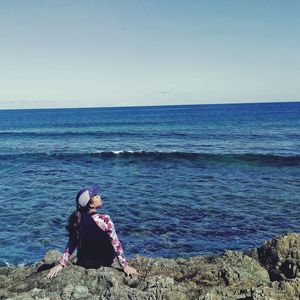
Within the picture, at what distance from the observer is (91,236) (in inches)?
248

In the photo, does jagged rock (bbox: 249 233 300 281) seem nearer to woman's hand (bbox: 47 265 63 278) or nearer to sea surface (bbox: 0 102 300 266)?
woman's hand (bbox: 47 265 63 278)

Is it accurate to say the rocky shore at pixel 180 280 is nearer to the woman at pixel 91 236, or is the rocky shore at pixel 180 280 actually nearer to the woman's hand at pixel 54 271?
the woman's hand at pixel 54 271

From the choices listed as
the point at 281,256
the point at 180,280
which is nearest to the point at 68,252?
the point at 180,280

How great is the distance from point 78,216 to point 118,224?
11.6 metres

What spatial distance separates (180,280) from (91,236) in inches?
80.6

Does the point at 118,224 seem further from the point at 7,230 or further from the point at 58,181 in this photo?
the point at 58,181

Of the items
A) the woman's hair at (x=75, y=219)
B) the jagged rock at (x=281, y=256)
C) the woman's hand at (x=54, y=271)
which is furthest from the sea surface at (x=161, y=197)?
the woman's hair at (x=75, y=219)

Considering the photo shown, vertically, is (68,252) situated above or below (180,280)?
above

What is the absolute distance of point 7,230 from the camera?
1689 cm

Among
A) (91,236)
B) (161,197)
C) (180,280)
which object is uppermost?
(91,236)

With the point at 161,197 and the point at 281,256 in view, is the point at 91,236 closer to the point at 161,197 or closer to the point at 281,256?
the point at 281,256

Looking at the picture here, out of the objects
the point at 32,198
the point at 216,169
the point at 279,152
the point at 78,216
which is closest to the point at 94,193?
the point at 78,216

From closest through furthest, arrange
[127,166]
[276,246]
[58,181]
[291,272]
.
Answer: [291,272] < [276,246] < [58,181] < [127,166]

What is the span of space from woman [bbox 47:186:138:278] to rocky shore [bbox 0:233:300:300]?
219 millimetres
